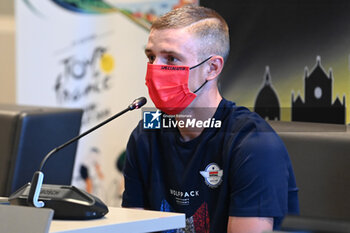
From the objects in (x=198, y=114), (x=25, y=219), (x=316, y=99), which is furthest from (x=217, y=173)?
(x=25, y=219)

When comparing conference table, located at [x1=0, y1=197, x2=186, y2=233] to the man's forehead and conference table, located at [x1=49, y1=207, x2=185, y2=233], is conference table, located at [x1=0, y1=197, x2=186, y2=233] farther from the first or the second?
the man's forehead

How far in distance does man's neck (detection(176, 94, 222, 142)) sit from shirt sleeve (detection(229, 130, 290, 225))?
0.13 meters

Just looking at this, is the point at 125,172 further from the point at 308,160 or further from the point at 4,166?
the point at 4,166

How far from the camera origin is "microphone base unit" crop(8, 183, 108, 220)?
118cm

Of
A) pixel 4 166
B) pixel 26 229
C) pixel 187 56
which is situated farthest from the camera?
pixel 4 166

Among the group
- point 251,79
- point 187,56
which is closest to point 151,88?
point 187,56

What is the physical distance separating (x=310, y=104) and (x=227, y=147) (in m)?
0.21

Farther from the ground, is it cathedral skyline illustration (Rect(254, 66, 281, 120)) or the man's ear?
the man's ear

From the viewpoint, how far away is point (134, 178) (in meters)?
1.66

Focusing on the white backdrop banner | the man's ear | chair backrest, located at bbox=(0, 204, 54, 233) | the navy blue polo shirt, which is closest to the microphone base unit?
chair backrest, located at bbox=(0, 204, 54, 233)

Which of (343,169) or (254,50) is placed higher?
(254,50)

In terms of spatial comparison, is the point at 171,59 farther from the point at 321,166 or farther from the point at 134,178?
the point at 321,166

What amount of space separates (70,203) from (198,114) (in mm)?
524

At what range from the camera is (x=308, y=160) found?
1.54 metres
